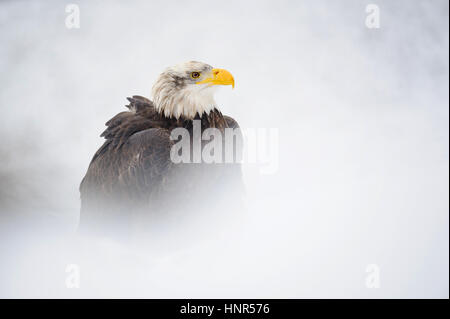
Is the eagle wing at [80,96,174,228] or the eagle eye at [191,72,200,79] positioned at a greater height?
the eagle eye at [191,72,200,79]

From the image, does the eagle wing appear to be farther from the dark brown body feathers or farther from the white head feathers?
the white head feathers

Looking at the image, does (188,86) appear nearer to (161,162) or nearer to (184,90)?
(184,90)

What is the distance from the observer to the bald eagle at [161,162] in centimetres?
256

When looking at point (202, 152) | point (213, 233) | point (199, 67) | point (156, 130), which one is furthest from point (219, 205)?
point (199, 67)

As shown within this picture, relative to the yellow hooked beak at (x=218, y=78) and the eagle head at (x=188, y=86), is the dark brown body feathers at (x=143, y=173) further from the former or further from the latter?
the yellow hooked beak at (x=218, y=78)

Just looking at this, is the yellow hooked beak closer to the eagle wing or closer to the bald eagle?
the bald eagle

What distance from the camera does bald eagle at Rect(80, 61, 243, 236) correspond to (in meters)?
2.56

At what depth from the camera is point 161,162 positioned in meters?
2.54

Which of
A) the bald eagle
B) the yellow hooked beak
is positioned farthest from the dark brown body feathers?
the yellow hooked beak

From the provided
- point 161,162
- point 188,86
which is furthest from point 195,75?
point 161,162

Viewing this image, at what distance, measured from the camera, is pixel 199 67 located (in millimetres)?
2584


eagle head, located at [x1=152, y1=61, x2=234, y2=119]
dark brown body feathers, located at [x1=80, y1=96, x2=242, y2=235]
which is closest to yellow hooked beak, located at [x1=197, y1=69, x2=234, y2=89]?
eagle head, located at [x1=152, y1=61, x2=234, y2=119]

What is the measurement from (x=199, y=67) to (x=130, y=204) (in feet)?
2.80

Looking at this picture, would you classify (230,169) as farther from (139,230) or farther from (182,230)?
(139,230)
